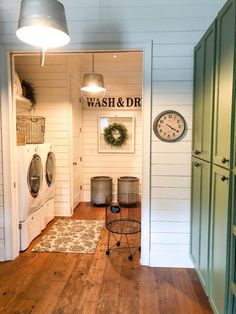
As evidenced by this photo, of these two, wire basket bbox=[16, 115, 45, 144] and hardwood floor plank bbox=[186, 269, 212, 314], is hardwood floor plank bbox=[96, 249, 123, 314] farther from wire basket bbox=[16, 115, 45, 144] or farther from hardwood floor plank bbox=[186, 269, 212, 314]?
wire basket bbox=[16, 115, 45, 144]

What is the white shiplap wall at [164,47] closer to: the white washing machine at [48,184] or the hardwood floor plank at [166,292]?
the hardwood floor plank at [166,292]

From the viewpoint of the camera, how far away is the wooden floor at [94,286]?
2.29 m

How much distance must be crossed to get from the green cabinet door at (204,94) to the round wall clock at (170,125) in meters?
0.16

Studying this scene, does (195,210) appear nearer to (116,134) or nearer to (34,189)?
(34,189)

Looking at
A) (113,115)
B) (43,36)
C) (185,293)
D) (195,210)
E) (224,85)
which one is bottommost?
(185,293)

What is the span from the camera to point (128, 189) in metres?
5.49

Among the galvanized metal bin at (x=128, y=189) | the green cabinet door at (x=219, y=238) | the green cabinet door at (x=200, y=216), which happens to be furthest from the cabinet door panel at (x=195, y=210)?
the galvanized metal bin at (x=128, y=189)

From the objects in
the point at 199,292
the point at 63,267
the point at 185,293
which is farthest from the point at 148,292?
the point at 63,267

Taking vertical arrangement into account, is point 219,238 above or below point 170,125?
below

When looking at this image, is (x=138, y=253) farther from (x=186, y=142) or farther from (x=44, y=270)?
(x=186, y=142)

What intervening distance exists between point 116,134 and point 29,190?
2740 millimetres

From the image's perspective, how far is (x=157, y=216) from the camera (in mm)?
2961

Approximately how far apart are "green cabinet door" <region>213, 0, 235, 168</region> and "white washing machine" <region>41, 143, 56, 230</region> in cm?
268

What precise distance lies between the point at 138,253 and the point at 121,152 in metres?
2.82
